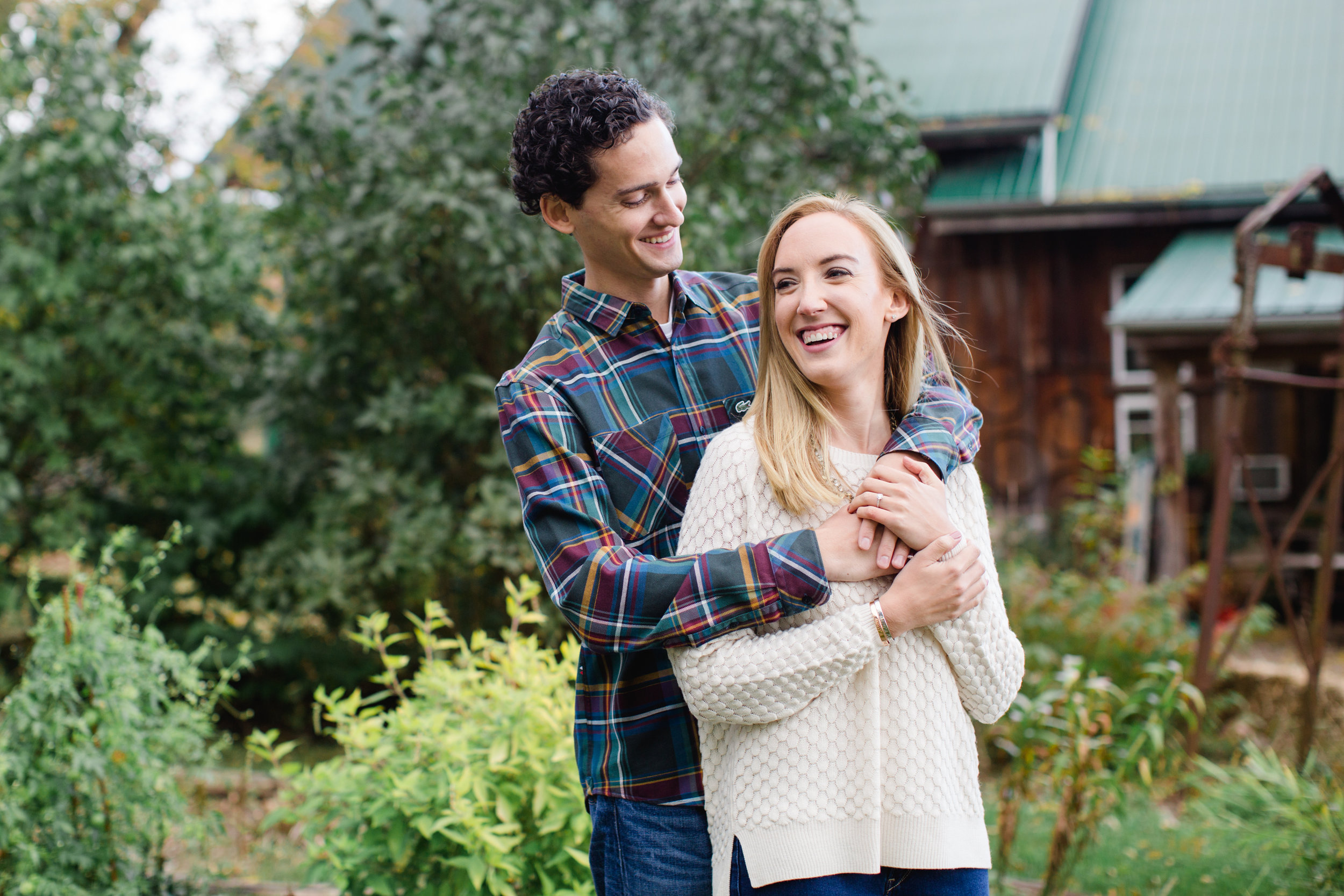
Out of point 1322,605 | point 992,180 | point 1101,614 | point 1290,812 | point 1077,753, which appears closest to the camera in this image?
point 1077,753

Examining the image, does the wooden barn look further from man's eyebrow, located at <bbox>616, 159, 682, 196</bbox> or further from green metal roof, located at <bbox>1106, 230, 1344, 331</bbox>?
man's eyebrow, located at <bbox>616, 159, 682, 196</bbox>

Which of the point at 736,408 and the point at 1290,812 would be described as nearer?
the point at 736,408

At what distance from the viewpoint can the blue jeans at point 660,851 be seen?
1794mm

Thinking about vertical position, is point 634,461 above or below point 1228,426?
below

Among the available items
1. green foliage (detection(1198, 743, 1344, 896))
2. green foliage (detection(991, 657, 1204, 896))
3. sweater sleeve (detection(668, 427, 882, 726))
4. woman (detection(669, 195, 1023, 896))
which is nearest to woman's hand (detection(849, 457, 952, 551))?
woman (detection(669, 195, 1023, 896))

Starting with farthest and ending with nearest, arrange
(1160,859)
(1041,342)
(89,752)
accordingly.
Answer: (1041,342)
(1160,859)
(89,752)

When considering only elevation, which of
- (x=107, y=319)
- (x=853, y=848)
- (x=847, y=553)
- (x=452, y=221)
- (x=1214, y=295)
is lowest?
(x=853, y=848)

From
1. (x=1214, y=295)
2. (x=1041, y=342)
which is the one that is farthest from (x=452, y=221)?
(x=1041, y=342)

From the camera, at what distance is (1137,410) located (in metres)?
10.1

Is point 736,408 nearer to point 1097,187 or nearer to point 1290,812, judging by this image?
point 1290,812

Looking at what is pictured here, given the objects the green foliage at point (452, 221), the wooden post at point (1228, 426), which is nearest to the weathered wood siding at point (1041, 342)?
the green foliage at point (452, 221)

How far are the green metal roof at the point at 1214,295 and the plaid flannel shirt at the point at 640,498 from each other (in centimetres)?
604

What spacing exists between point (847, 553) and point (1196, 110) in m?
9.65

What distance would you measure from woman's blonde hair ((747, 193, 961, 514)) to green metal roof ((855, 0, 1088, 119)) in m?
7.96
